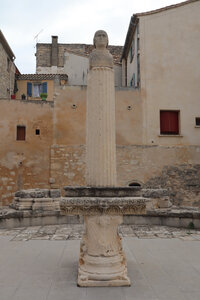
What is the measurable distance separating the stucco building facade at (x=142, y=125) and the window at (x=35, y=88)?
7.52 m

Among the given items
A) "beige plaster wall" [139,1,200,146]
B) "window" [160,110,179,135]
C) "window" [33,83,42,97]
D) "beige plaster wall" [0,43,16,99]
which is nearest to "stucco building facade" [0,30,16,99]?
"beige plaster wall" [0,43,16,99]

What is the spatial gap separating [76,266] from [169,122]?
43.5ft

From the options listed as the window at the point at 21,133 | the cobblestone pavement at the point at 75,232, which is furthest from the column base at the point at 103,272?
the window at the point at 21,133

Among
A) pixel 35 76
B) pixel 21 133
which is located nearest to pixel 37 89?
pixel 35 76

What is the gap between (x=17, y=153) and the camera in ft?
52.2

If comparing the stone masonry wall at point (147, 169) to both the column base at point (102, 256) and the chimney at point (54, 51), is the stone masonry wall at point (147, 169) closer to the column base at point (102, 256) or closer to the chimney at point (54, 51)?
the column base at point (102, 256)

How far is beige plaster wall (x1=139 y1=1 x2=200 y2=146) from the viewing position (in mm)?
16141

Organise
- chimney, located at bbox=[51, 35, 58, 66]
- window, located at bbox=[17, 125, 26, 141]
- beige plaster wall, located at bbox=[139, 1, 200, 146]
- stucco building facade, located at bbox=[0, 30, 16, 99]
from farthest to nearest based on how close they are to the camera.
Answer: chimney, located at bbox=[51, 35, 58, 66] → stucco building facade, located at bbox=[0, 30, 16, 99] → window, located at bbox=[17, 125, 26, 141] → beige plaster wall, located at bbox=[139, 1, 200, 146]

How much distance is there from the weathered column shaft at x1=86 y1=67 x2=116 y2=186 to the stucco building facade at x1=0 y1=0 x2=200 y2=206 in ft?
38.3

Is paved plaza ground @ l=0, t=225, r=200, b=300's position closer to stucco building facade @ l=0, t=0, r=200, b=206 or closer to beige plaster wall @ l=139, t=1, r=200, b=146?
stucco building facade @ l=0, t=0, r=200, b=206

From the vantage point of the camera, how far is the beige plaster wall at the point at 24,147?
1568cm

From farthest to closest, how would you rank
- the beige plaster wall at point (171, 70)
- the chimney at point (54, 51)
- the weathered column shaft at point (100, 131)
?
the chimney at point (54, 51), the beige plaster wall at point (171, 70), the weathered column shaft at point (100, 131)

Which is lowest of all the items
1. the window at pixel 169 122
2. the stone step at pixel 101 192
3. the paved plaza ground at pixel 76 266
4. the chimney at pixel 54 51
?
the paved plaza ground at pixel 76 266

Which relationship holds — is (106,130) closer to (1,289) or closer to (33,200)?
(1,289)
